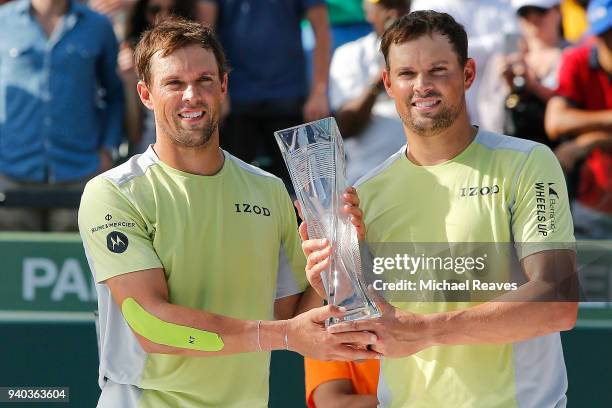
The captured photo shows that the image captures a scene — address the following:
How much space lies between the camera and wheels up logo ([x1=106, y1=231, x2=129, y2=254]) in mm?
3609

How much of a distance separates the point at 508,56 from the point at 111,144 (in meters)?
2.24

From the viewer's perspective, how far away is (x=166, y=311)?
3.51 m

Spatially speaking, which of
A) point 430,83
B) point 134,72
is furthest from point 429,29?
point 134,72

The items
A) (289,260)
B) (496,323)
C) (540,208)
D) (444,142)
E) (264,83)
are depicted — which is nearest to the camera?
(496,323)

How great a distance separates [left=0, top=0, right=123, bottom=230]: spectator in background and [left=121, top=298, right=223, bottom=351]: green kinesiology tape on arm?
2787 millimetres

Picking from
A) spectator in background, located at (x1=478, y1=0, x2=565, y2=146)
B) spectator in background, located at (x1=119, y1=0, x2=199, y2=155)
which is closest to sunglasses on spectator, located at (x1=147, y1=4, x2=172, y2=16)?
spectator in background, located at (x1=119, y1=0, x2=199, y2=155)

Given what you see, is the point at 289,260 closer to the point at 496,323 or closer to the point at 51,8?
the point at 496,323

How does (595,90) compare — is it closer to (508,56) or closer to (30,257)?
(508,56)

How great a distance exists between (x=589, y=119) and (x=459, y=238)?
2.44 metres

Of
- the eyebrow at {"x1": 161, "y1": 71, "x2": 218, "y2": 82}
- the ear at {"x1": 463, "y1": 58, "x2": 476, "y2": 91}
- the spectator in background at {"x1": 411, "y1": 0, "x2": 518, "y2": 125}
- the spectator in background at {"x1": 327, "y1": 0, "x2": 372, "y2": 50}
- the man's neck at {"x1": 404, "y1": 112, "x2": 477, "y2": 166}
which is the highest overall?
the spectator in background at {"x1": 327, "y1": 0, "x2": 372, "y2": 50}

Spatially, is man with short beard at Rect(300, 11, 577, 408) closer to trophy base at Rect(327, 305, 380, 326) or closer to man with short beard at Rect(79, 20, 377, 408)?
trophy base at Rect(327, 305, 380, 326)

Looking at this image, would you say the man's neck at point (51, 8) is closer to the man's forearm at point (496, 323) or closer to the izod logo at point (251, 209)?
the izod logo at point (251, 209)

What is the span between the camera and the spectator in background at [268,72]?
6.21 m

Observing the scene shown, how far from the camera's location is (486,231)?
3570mm
